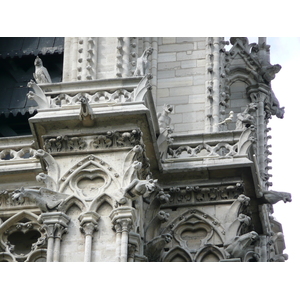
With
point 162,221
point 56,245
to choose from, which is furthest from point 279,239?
point 56,245

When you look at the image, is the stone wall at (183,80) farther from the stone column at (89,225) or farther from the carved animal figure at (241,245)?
the stone column at (89,225)

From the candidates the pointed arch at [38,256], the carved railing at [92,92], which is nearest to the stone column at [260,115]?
the carved railing at [92,92]

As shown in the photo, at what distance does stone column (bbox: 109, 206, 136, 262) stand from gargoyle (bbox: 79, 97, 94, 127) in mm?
1754

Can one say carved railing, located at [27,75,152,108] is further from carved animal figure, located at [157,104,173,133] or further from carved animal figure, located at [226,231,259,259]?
carved animal figure, located at [226,231,259,259]

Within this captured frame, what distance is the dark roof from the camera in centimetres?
3131

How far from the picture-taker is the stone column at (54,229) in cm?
2372

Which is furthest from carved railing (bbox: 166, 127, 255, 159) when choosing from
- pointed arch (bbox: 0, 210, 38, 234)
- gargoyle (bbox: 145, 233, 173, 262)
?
pointed arch (bbox: 0, 210, 38, 234)

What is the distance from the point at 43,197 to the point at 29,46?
320 inches

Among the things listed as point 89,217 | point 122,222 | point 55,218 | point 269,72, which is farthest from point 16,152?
point 269,72

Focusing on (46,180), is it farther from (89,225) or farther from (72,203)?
(89,225)

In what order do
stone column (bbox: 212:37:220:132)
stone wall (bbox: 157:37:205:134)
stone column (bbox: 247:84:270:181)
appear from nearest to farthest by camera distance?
stone column (bbox: 212:37:220:132), stone wall (bbox: 157:37:205:134), stone column (bbox: 247:84:270:181)

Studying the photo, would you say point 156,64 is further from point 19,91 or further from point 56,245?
point 56,245

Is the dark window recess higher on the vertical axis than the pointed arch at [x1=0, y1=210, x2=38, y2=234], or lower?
higher

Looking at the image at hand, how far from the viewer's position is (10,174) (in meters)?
26.1
